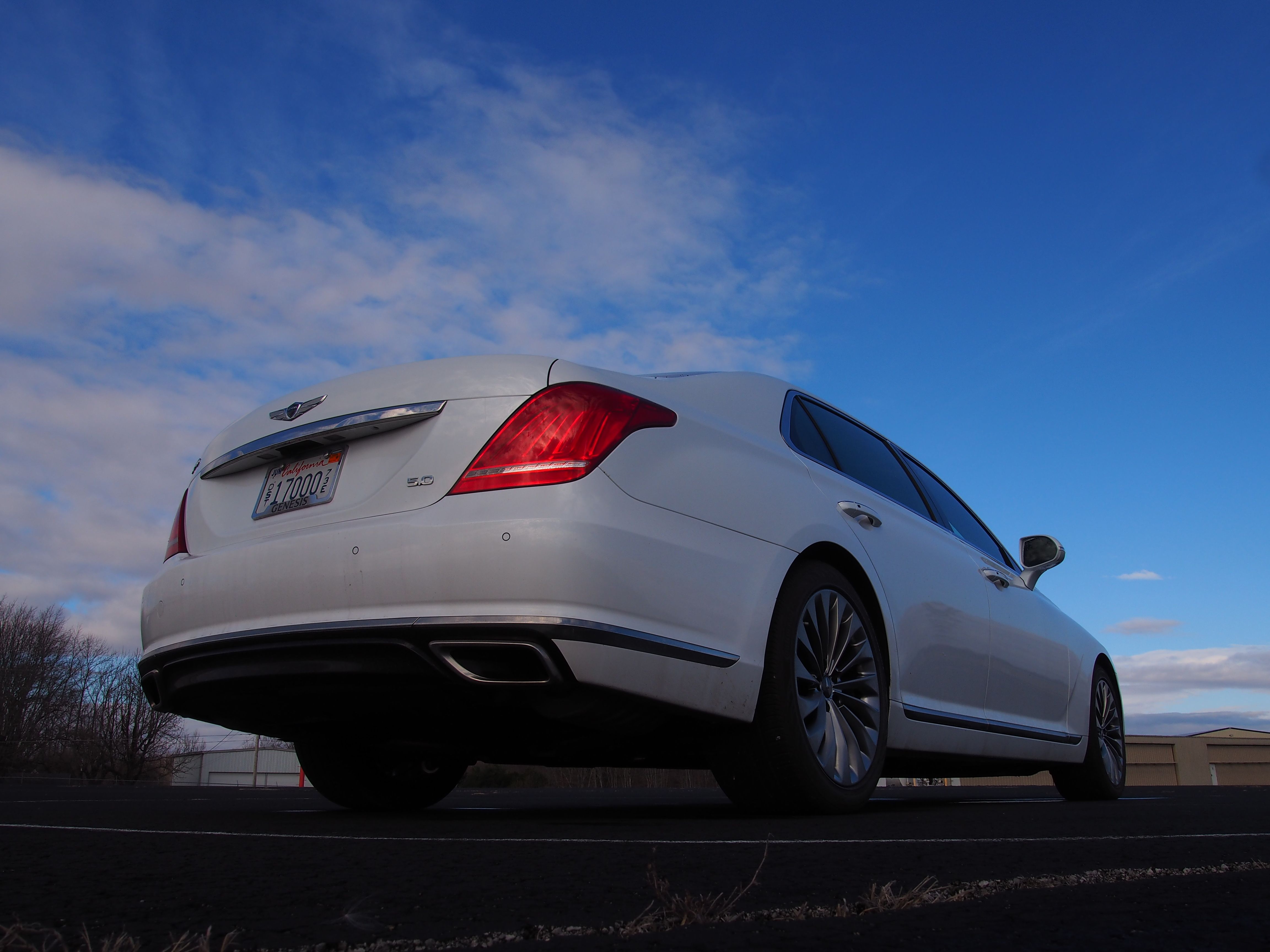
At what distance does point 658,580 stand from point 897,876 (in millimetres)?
1214

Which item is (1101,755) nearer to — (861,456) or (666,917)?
(861,456)

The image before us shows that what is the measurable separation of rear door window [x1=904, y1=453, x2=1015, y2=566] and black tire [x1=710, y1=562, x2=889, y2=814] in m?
1.60

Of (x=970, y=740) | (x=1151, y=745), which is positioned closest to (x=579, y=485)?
(x=970, y=740)

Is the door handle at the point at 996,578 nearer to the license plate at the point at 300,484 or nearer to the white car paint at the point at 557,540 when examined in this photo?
the white car paint at the point at 557,540

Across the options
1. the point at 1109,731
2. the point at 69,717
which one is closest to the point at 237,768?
the point at 69,717

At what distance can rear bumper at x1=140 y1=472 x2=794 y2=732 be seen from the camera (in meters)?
2.74

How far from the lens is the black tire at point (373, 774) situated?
13.7 ft

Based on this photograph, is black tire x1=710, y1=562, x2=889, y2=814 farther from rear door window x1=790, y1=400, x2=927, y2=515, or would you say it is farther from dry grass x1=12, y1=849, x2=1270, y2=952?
dry grass x1=12, y1=849, x2=1270, y2=952

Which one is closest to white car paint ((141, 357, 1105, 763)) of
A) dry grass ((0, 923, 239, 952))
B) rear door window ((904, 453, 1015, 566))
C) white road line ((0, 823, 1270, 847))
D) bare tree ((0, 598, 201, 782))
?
white road line ((0, 823, 1270, 847))

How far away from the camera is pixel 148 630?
3.57 metres

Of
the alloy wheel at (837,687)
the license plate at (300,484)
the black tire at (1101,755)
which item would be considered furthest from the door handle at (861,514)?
the black tire at (1101,755)

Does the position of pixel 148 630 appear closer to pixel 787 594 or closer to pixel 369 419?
pixel 369 419

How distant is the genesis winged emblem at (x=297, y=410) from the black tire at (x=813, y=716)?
160 centimetres

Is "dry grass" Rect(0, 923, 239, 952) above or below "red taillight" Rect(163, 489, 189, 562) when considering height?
below
